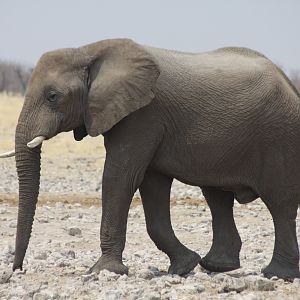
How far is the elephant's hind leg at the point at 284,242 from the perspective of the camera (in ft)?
29.7

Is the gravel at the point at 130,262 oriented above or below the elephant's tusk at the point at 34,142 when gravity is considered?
below

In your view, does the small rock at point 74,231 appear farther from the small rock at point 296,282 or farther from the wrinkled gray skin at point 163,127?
the small rock at point 296,282

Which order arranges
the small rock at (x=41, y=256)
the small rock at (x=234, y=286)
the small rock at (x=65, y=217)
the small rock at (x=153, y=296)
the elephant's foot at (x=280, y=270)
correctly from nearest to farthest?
the small rock at (x=153, y=296), the small rock at (x=234, y=286), the elephant's foot at (x=280, y=270), the small rock at (x=41, y=256), the small rock at (x=65, y=217)

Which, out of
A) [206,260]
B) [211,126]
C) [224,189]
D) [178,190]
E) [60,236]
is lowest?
[178,190]

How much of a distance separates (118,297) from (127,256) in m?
3.67

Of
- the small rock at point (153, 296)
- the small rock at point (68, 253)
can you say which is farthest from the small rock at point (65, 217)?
the small rock at point (153, 296)

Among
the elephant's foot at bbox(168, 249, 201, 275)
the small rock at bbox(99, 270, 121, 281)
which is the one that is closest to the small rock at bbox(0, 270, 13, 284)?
the small rock at bbox(99, 270, 121, 281)

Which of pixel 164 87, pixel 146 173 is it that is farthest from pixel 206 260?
pixel 164 87

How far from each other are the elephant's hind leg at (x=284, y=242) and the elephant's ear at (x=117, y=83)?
1.56m

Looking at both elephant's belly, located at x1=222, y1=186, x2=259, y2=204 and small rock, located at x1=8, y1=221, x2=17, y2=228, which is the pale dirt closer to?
small rock, located at x1=8, y1=221, x2=17, y2=228

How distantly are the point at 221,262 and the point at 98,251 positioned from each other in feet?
8.58

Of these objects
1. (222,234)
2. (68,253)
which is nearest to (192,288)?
(222,234)

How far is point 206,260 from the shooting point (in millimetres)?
9609

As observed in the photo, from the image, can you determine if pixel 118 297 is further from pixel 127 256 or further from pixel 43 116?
pixel 127 256
